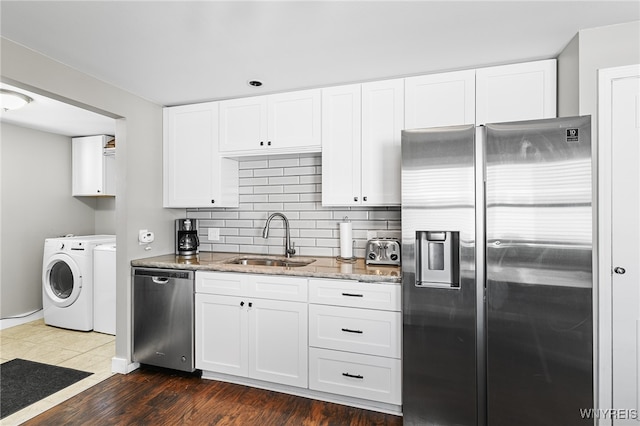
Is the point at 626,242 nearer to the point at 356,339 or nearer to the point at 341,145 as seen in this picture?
the point at 356,339

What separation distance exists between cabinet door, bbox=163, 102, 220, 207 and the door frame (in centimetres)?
267

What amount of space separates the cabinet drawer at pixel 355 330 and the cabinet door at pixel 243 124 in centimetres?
143

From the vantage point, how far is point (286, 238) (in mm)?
3107

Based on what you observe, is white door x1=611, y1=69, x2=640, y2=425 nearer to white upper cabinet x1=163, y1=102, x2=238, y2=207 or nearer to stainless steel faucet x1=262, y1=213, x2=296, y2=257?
stainless steel faucet x1=262, y1=213, x2=296, y2=257

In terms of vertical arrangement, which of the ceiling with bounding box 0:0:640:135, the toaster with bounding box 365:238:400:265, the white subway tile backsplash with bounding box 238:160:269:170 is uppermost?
the ceiling with bounding box 0:0:640:135

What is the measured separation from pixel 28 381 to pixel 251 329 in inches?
69.9

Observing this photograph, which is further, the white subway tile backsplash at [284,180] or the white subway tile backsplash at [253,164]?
the white subway tile backsplash at [253,164]

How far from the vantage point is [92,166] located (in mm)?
4332

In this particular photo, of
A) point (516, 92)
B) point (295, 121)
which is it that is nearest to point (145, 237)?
point (295, 121)

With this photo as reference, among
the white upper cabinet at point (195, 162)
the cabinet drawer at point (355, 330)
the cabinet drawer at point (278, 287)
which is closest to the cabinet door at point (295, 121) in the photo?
the white upper cabinet at point (195, 162)

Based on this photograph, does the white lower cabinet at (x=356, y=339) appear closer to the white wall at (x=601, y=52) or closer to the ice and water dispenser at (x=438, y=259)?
the ice and water dispenser at (x=438, y=259)

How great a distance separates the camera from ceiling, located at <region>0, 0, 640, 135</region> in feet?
5.69

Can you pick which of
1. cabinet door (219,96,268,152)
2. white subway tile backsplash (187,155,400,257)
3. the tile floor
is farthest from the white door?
the tile floor

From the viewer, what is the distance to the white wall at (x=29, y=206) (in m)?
3.86
